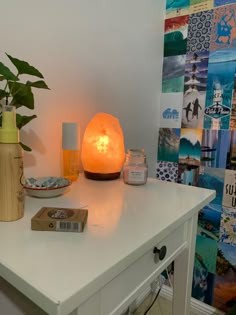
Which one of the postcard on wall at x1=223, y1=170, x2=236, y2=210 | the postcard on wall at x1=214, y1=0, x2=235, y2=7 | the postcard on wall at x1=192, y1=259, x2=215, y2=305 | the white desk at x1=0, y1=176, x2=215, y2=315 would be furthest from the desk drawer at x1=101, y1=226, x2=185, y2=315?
the postcard on wall at x1=214, y1=0, x2=235, y2=7

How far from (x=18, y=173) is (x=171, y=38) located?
1.11 metres

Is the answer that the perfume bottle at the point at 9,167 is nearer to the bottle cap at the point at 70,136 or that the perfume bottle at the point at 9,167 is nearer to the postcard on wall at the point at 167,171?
the bottle cap at the point at 70,136

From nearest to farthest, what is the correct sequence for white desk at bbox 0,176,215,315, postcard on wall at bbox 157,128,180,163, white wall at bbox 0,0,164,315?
white desk at bbox 0,176,215,315 < white wall at bbox 0,0,164,315 < postcard on wall at bbox 157,128,180,163

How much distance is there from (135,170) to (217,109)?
0.61 meters

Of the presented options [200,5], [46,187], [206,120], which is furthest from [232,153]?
[46,187]

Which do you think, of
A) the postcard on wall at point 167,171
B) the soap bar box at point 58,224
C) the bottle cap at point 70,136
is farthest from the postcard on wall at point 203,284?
the soap bar box at point 58,224

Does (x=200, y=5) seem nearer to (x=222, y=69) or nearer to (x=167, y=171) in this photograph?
(x=222, y=69)

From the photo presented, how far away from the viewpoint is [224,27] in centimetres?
111

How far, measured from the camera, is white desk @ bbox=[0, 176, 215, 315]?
32cm

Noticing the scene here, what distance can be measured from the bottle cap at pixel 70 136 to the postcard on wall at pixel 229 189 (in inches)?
29.6

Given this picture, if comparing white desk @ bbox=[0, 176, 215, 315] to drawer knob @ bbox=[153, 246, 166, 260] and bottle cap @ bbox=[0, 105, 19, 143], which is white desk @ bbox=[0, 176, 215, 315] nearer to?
drawer knob @ bbox=[153, 246, 166, 260]

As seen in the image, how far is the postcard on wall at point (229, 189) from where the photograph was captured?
1146 mm

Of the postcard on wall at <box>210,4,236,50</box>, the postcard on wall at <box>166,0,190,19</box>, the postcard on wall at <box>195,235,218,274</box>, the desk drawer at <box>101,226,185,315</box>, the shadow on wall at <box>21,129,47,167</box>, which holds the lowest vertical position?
the postcard on wall at <box>195,235,218,274</box>

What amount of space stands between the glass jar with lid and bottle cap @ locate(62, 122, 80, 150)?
0.61 ft
